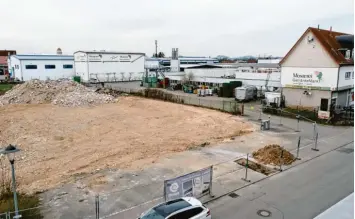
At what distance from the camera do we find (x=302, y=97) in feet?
114

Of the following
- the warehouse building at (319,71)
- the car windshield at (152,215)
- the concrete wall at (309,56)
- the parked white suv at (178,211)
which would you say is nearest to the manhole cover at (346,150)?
the warehouse building at (319,71)

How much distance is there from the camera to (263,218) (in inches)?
475

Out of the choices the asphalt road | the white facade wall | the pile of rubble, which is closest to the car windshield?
the asphalt road

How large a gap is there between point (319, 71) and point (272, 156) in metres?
18.7

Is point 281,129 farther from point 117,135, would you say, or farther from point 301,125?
point 117,135

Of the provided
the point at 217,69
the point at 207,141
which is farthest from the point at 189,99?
the point at 207,141

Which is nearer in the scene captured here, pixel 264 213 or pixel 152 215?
pixel 152 215

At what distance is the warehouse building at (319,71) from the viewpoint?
32188 millimetres

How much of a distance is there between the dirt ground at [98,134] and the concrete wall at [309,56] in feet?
35.0

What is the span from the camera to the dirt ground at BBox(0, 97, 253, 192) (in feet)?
58.6

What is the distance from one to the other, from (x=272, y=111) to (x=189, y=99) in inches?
538

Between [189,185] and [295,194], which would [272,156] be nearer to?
[295,194]

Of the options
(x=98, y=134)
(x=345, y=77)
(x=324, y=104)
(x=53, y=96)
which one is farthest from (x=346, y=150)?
(x=53, y=96)

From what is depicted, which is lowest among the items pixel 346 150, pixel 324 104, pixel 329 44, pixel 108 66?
pixel 346 150
